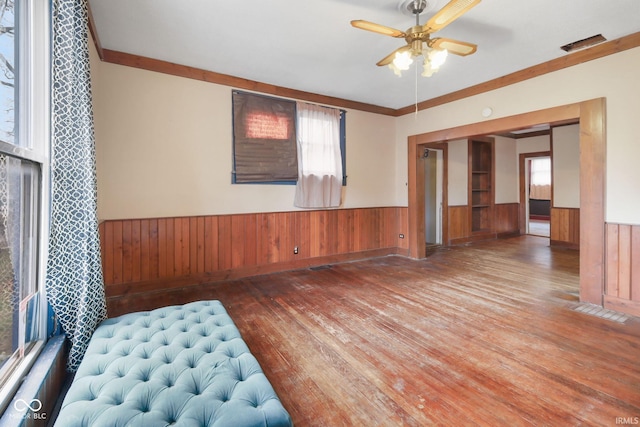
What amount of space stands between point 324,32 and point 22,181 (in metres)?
2.58

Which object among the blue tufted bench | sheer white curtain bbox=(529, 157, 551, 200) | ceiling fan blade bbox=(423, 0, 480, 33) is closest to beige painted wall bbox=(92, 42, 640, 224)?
the blue tufted bench

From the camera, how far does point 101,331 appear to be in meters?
1.71

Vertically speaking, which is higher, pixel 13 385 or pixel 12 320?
pixel 12 320

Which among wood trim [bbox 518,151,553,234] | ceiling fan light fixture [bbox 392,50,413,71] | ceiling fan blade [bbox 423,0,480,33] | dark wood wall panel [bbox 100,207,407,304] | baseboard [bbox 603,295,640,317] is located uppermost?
ceiling fan blade [bbox 423,0,480,33]

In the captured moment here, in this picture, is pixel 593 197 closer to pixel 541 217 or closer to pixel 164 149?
pixel 164 149

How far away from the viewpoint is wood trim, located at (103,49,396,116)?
127 inches

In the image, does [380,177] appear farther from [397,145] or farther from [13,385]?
[13,385]

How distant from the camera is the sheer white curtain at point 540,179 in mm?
11289

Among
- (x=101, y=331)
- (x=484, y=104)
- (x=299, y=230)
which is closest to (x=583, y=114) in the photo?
(x=484, y=104)

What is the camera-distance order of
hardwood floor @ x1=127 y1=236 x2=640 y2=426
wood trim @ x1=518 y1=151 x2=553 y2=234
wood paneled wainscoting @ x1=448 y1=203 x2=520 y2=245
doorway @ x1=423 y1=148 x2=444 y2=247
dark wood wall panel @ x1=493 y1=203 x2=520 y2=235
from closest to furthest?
hardwood floor @ x1=127 y1=236 x2=640 y2=426
doorway @ x1=423 y1=148 x2=444 y2=247
wood paneled wainscoting @ x1=448 y1=203 x2=520 y2=245
dark wood wall panel @ x1=493 y1=203 x2=520 y2=235
wood trim @ x1=518 y1=151 x2=553 y2=234

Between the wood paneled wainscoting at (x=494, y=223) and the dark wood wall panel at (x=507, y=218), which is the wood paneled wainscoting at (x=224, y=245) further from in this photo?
the dark wood wall panel at (x=507, y=218)

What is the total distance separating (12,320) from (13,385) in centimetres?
29

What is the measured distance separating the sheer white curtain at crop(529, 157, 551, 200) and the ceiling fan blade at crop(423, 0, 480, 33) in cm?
1173

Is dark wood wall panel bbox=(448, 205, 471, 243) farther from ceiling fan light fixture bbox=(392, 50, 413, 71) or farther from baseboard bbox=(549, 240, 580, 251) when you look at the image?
ceiling fan light fixture bbox=(392, 50, 413, 71)
